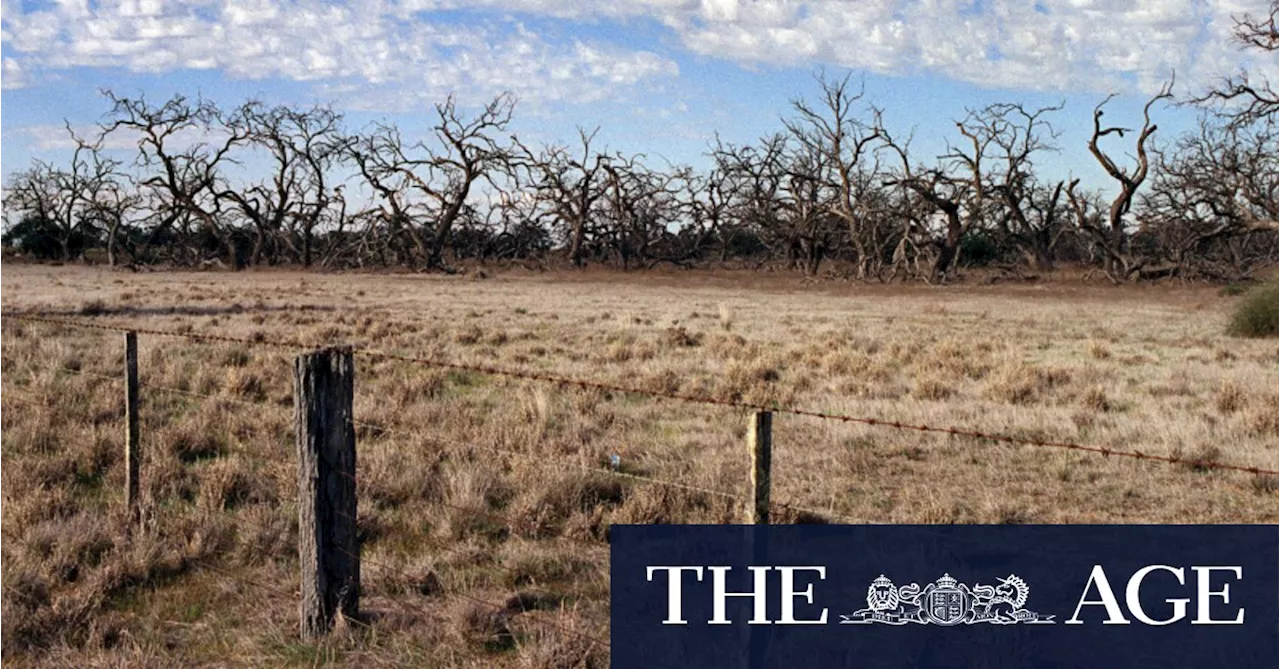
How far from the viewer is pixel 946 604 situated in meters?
5.98

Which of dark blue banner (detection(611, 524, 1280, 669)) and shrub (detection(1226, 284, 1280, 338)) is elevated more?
shrub (detection(1226, 284, 1280, 338))

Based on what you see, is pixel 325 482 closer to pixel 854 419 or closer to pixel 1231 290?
pixel 854 419

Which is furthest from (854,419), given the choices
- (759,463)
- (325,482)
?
(325,482)

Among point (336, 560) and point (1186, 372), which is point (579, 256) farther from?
point (336, 560)

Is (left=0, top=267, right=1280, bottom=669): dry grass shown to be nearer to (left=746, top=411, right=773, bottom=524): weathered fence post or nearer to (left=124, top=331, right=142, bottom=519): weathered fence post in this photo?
(left=124, top=331, right=142, bottom=519): weathered fence post

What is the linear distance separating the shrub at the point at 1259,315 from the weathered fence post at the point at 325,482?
2066 centimetres

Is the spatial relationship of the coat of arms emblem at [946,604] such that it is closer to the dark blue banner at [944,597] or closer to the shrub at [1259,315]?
the dark blue banner at [944,597]

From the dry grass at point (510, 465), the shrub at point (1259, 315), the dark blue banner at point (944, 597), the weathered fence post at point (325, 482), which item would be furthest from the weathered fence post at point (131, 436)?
the shrub at point (1259, 315)

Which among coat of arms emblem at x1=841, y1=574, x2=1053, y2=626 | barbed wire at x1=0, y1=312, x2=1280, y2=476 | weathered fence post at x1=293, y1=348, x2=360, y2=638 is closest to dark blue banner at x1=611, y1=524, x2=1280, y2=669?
coat of arms emblem at x1=841, y1=574, x2=1053, y2=626

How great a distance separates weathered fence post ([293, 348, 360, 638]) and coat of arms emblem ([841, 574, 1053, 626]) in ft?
8.12

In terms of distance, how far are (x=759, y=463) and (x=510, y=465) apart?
4692 millimetres

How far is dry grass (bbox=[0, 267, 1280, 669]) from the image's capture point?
18.2ft

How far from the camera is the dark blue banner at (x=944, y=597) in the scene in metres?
5.30

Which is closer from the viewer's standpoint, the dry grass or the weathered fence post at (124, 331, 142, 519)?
the dry grass
